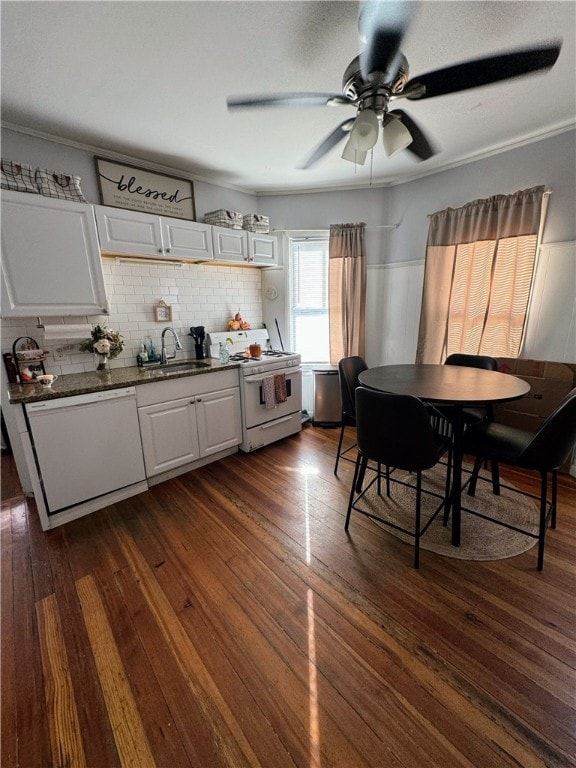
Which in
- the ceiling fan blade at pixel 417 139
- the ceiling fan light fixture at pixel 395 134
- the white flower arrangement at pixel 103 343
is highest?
the ceiling fan blade at pixel 417 139

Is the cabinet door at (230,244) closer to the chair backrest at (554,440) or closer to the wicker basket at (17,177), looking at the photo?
the wicker basket at (17,177)

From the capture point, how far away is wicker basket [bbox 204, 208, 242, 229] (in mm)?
3113

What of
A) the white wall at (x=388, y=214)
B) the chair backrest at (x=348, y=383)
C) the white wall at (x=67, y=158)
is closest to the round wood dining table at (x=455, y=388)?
the chair backrest at (x=348, y=383)

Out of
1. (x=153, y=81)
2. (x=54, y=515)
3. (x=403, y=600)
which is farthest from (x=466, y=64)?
(x=54, y=515)

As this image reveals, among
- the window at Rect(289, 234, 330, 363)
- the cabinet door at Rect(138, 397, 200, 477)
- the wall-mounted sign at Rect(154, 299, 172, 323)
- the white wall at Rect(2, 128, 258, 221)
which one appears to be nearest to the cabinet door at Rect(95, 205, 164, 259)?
the white wall at Rect(2, 128, 258, 221)

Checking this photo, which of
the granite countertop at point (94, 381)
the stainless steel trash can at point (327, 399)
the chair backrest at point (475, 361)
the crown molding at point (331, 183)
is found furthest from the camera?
the stainless steel trash can at point (327, 399)

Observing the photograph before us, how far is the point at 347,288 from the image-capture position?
12.2ft

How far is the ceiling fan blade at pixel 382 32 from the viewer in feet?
3.65

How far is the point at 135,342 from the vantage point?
2.98 metres

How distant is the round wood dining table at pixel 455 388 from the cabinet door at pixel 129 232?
6.70 feet

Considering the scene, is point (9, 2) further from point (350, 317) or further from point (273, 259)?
point (350, 317)

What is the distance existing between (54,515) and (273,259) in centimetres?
306

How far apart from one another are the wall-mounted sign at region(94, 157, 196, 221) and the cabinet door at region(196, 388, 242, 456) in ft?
5.76

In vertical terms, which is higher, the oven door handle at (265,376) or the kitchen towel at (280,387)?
the oven door handle at (265,376)
